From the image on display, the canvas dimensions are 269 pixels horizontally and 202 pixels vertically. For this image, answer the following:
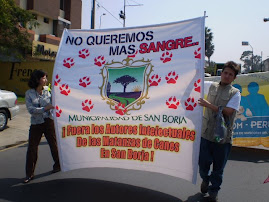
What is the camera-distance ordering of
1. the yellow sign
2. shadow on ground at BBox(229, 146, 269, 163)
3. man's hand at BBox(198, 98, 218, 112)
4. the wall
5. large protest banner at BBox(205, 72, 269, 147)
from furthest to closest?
the yellow sign < the wall < large protest banner at BBox(205, 72, 269, 147) < shadow on ground at BBox(229, 146, 269, 163) < man's hand at BBox(198, 98, 218, 112)

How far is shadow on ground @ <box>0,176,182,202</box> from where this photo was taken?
13.1 feet

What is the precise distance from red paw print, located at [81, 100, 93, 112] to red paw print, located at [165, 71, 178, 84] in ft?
3.90

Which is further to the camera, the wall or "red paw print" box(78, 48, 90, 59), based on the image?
the wall

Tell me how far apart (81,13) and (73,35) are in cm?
2854

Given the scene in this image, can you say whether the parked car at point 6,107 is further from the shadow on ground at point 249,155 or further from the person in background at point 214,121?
the person in background at point 214,121

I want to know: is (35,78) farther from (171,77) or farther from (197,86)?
(197,86)

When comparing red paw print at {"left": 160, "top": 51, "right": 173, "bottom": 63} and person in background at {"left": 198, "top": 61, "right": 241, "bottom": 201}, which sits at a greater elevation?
red paw print at {"left": 160, "top": 51, "right": 173, "bottom": 63}

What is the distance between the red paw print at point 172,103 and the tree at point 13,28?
1490 cm

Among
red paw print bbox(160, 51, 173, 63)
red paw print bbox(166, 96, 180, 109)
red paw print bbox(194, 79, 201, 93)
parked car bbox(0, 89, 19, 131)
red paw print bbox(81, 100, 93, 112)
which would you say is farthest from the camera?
parked car bbox(0, 89, 19, 131)

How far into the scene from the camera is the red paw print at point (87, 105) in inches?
169

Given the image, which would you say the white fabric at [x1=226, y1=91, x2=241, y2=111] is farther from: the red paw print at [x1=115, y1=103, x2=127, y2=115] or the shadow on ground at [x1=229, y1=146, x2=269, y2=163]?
the shadow on ground at [x1=229, y1=146, x2=269, y2=163]

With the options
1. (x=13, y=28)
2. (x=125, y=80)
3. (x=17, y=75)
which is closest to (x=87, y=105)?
(x=125, y=80)

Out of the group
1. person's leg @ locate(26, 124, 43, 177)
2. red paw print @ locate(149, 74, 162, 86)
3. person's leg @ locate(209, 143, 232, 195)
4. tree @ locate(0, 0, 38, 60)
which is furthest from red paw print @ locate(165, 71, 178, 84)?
tree @ locate(0, 0, 38, 60)

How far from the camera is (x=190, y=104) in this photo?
12.4 feet
